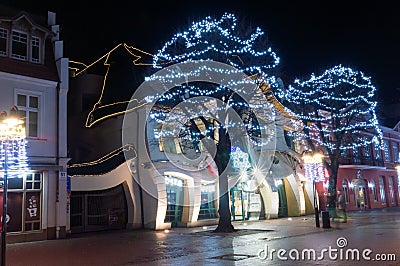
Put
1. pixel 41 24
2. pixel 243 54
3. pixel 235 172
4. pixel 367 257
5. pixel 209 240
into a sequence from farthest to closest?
1. pixel 235 172
2. pixel 41 24
3. pixel 243 54
4. pixel 209 240
5. pixel 367 257

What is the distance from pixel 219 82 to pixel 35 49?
8667mm

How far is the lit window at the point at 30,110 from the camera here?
18781 millimetres

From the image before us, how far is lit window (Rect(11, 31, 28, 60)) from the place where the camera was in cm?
1895

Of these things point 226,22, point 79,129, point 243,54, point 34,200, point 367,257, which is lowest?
point 367,257

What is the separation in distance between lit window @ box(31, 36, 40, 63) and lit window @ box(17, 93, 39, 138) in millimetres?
1766

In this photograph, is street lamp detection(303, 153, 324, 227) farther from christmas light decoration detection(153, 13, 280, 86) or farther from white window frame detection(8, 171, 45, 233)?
white window frame detection(8, 171, 45, 233)

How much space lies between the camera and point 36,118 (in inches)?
757

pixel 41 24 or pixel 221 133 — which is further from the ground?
pixel 41 24

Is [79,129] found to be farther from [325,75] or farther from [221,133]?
[325,75]

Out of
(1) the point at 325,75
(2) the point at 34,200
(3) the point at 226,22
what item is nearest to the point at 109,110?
(2) the point at 34,200

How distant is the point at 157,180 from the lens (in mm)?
22172

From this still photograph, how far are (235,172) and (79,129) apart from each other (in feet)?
32.3

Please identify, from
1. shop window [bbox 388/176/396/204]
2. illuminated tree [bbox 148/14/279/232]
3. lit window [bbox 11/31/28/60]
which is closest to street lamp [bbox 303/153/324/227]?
illuminated tree [bbox 148/14/279/232]

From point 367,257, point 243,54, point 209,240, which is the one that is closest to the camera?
point 367,257
